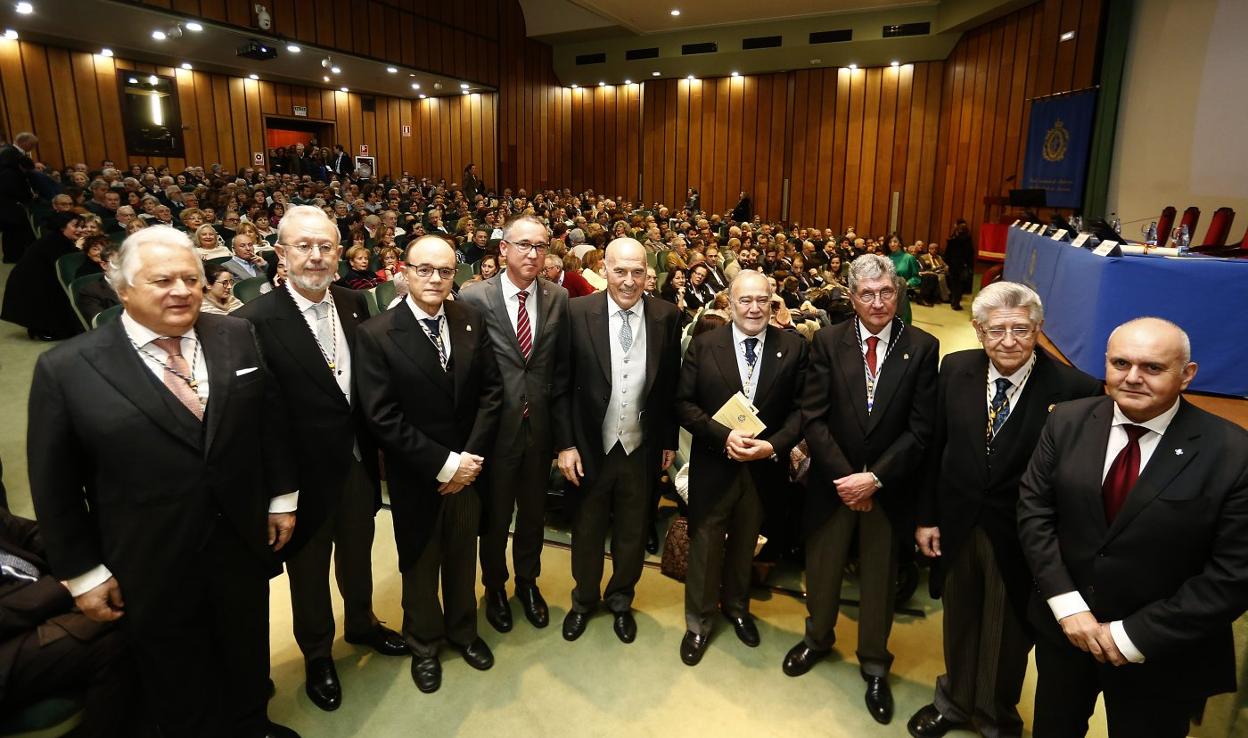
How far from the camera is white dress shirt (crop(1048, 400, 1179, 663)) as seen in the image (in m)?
1.75

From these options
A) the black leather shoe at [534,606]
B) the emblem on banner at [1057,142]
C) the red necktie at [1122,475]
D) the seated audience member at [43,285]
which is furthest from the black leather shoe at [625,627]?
the emblem on banner at [1057,142]

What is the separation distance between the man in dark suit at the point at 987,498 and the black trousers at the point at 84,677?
2580mm

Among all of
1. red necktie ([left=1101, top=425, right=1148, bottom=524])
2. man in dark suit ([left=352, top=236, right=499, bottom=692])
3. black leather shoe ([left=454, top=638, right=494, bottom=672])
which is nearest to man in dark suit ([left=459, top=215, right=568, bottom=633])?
man in dark suit ([left=352, top=236, right=499, bottom=692])

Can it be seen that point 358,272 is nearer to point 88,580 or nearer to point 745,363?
point 745,363

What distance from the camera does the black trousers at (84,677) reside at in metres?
1.82

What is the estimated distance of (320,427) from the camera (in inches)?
91.6

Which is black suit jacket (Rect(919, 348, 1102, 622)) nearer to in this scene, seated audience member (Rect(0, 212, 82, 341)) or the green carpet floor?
the green carpet floor

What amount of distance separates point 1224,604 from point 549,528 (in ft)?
9.98

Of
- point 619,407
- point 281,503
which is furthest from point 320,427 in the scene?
point 619,407

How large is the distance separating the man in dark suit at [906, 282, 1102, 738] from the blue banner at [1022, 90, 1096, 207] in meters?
9.74

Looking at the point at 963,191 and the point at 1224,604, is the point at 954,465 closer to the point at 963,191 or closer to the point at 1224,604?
the point at 1224,604

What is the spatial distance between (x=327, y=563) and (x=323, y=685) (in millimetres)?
470

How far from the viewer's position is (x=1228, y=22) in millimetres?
7051

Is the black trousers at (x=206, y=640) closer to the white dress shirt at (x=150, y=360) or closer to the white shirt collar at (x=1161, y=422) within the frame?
the white dress shirt at (x=150, y=360)
